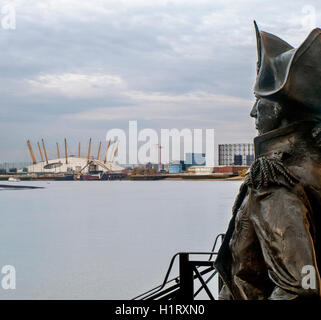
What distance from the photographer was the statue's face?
2.85 metres

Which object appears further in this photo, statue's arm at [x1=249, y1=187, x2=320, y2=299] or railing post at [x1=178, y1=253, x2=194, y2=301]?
railing post at [x1=178, y1=253, x2=194, y2=301]

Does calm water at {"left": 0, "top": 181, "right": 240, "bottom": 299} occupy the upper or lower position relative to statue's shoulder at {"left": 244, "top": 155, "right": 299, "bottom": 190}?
lower

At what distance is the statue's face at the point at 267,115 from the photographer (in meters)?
2.85

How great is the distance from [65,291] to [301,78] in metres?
9.94

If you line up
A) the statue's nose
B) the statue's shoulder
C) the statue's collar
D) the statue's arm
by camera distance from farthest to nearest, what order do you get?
1. the statue's nose
2. the statue's collar
3. the statue's shoulder
4. the statue's arm

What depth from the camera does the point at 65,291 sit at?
37.9 ft

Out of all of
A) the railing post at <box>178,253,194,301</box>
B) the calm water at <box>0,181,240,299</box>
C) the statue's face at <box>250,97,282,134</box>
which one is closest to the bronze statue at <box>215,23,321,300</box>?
the statue's face at <box>250,97,282,134</box>

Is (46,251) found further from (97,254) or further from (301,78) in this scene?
(301,78)

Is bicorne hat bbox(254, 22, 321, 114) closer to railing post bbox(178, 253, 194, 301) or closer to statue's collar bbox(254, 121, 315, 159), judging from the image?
statue's collar bbox(254, 121, 315, 159)

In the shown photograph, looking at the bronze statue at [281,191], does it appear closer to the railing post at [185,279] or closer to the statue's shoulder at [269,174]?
the statue's shoulder at [269,174]

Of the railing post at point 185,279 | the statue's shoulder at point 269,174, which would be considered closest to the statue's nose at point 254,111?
the statue's shoulder at point 269,174
